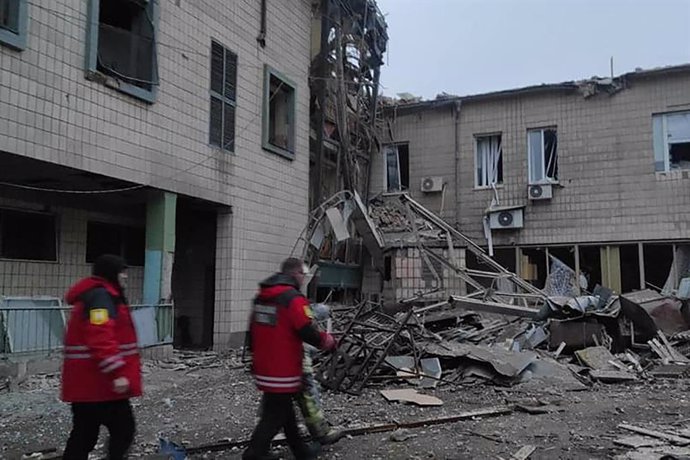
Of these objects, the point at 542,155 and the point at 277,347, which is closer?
the point at 277,347

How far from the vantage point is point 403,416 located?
6988 millimetres

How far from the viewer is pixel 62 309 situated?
28.6 ft

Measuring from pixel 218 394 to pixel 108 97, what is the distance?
4.35 meters

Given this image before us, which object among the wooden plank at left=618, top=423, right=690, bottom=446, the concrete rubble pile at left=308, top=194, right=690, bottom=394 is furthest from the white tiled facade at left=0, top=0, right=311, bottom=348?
the wooden plank at left=618, top=423, right=690, bottom=446

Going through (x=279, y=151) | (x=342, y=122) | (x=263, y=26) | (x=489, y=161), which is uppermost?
(x=263, y=26)

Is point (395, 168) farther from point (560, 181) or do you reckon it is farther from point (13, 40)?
point (13, 40)

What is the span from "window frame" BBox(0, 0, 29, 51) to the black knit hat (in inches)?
177

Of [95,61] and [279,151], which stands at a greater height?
[95,61]

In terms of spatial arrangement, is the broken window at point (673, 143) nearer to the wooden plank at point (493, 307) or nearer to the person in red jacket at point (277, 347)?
the wooden plank at point (493, 307)

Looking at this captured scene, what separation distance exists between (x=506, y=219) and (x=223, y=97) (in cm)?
801

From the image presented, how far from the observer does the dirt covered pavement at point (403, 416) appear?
18.7ft

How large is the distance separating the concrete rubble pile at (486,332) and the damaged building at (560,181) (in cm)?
36

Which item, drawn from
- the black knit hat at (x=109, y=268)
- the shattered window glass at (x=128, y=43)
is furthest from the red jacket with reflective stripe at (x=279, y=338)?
the shattered window glass at (x=128, y=43)

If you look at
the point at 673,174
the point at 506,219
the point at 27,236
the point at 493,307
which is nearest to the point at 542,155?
the point at 506,219
